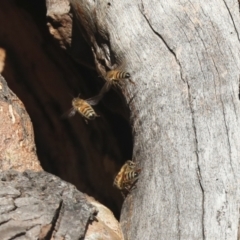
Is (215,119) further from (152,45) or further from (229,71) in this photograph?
(152,45)

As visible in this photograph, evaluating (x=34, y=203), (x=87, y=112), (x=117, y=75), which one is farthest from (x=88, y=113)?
(x=34, y=203)

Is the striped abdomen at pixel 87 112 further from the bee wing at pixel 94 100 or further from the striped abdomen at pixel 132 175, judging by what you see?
the striped abdomen at pixel 132 175

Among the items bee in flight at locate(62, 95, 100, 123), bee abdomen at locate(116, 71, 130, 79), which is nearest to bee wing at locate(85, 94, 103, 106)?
bee in flight at locate(62, 95, 100, 123)

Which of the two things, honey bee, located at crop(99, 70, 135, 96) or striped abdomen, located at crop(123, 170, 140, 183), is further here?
honey bee, located at crop(99, 70, 135, 96)

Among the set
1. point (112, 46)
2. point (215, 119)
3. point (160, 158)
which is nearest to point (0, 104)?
point (112, 46)

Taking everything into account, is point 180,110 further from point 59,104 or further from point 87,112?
point 59,104

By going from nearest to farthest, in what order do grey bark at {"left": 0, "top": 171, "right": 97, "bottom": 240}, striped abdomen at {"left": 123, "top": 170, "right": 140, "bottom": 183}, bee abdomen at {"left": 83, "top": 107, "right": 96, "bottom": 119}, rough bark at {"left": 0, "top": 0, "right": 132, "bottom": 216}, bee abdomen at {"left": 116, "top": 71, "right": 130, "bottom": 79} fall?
1. grey bark at {"left": 0, "top": 171, "right": 97, "bottom": 240}
2. striped abdomen at {"left": 123, "top": 170, "right": 140, "bottom": 183}
3. bee abdomen at {"left": 116, "top": 71, "right": 130, "bottom": 79}
4. bee abdomen at {"left": 83, "top": 107, "right": 96, "bottom": 119}
5. rough bark at {"left": 0, "top": 0, "right": 132, "bottom": 216}

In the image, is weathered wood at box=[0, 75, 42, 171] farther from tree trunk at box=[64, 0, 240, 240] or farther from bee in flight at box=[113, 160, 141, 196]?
tree trunk at box=[64, 0, 240, 240]
